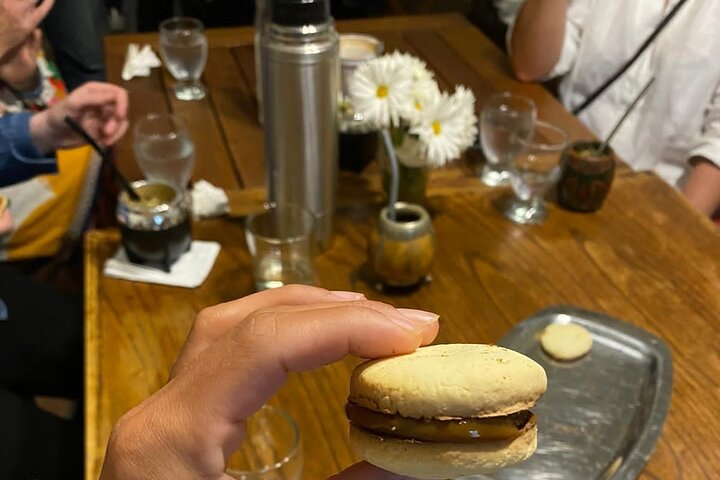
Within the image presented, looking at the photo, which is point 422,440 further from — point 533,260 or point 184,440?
point 533,260

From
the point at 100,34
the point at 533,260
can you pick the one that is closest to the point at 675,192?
the point at 533,260

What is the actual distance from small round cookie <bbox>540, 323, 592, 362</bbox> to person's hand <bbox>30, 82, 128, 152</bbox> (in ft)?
2.70

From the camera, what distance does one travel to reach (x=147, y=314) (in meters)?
0.96

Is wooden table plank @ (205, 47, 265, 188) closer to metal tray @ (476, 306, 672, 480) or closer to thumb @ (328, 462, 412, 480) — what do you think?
metal tray @ (476, 306, 672, 480)

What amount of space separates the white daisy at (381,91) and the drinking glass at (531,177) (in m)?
0.26

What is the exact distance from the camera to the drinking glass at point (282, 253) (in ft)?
3.22

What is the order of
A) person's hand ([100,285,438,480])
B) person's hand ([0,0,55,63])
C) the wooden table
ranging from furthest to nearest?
person's hand ([0,0,55,63]) < the wooden table < person's hand ([100,285,438,480])

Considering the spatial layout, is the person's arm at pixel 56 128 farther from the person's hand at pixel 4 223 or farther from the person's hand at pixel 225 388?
the person's hand at pixel 225 388

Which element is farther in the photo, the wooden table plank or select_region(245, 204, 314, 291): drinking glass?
the wooden table plank

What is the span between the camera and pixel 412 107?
1.06 meters

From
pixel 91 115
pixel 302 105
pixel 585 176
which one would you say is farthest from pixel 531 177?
pixel 91 115

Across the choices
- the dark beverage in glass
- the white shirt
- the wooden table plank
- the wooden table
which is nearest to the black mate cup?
the wooden table

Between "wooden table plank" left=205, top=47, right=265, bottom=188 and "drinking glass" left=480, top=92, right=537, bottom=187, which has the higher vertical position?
"drinking glass" left=480, top=92, right=537, bottom=187

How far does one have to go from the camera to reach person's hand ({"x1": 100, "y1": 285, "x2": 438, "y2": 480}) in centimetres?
50
